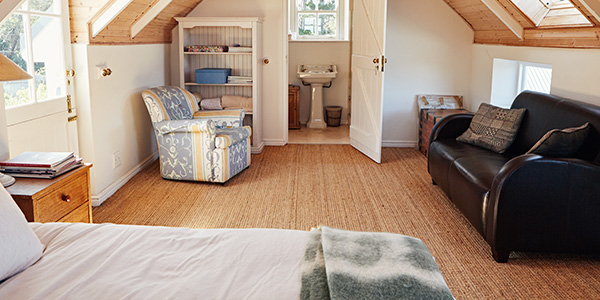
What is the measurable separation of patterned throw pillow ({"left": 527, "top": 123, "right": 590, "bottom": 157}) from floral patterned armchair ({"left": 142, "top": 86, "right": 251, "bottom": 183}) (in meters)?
2.56

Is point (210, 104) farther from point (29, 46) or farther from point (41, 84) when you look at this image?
point (29, 46)

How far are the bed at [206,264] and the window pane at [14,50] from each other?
141cm

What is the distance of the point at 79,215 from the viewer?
9.40ft

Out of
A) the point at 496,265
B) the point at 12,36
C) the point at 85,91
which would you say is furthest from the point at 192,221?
the point at 496,265

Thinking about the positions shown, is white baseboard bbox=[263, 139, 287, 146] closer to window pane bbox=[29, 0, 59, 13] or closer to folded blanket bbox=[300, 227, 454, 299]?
window pane bbox=[29, 0, 59, 13]

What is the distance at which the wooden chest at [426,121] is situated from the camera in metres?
5.86

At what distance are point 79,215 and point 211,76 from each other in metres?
3.50

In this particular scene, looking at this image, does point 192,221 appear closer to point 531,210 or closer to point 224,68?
point 531,210

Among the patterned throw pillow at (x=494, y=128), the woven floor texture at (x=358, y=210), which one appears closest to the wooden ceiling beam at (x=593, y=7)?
the patterned throw pillow at (x=494, y=128)

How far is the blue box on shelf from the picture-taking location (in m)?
6.13

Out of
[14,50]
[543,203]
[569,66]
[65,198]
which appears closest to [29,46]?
[14,50]

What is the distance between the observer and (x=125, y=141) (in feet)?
16.0

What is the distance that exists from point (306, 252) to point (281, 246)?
0.32ft

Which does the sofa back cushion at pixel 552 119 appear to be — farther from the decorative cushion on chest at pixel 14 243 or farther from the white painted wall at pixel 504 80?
the decorative cushion on chest at pixel 14 243
